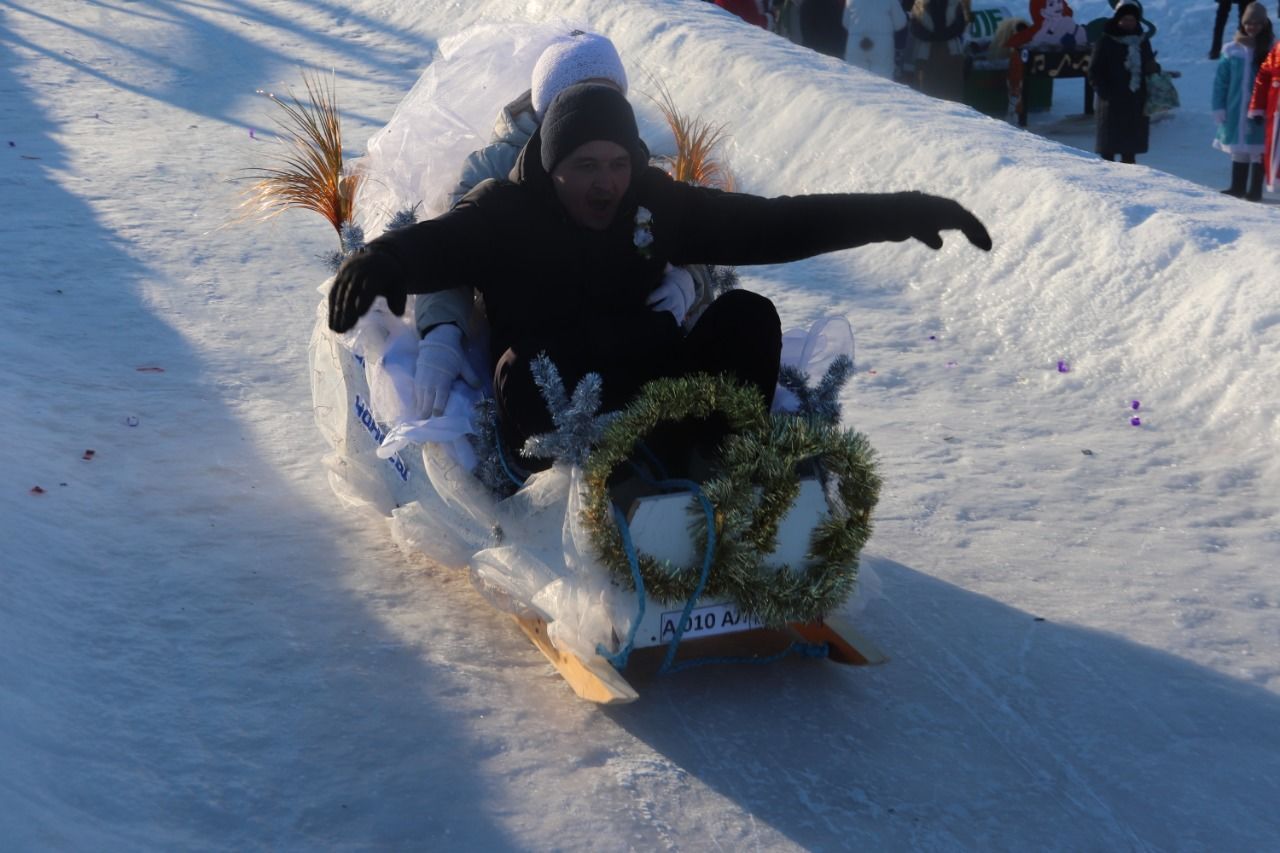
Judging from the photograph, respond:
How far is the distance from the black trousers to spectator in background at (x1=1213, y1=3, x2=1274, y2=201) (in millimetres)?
6904

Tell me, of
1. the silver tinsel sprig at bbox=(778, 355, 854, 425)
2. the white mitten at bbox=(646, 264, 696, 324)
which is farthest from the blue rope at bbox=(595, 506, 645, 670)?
the white mitten at bbox=(646, 264, 696, 324)

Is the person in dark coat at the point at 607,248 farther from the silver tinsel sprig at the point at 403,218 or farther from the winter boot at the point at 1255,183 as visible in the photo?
the winter boot at the point at 1255,183

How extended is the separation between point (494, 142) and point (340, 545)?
3.74 ft

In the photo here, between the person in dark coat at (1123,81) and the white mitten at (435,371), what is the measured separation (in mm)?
7027

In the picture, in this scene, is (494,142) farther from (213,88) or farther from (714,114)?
(213,88)

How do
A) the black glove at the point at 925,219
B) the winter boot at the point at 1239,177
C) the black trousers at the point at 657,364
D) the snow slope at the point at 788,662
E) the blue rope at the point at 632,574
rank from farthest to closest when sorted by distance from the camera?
the winter boot at the point at 1239,177, the black glove at the point at 925,219, the black trousers at the point at 657,364, the blue rope at the point at 632,574, the snow slope at the point at 788,662

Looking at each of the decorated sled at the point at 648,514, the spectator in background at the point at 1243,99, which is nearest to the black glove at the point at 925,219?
the decorated sled at the point at 648,514

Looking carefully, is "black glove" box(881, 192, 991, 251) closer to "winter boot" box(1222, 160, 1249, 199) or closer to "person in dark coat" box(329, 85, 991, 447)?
"person in dark coat" box(329, 85, 991, 447)

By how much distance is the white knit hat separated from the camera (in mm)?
3727

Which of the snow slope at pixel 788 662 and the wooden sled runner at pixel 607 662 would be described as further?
the wooden sled runner at pixel 607 662

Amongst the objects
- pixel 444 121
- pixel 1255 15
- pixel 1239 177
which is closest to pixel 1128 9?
pixel 1255 15

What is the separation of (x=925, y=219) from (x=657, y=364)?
71 cm

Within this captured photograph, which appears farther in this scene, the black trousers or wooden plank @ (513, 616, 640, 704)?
the black trousers

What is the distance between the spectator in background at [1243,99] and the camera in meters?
9.10
